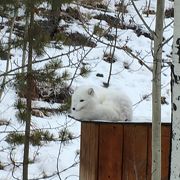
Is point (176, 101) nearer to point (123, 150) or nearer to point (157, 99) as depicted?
point (157, 99)

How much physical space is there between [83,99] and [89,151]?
1.40ft

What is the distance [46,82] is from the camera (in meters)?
4.87

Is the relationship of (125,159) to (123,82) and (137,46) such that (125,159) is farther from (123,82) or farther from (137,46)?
(137,46)

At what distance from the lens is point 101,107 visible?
12.8ft

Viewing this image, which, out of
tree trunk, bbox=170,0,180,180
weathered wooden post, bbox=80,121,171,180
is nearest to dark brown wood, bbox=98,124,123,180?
weathered wooden post, bbox=80,121,171,180

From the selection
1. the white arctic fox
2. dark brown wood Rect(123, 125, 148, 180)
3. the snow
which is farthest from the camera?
the snow

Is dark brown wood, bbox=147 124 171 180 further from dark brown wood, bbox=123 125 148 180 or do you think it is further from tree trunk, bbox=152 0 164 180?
tree trunk, bbox=152 0 164 180

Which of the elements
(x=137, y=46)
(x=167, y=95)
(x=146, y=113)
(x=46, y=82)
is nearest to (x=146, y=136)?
(x=46, y=82)

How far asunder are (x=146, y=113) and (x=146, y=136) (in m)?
5.45

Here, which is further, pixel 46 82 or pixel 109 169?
pixel 46 82

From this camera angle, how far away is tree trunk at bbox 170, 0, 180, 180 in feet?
6.44

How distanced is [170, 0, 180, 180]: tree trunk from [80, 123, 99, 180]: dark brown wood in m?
1.70

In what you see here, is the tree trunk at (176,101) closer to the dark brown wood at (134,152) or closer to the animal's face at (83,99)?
the dark brown wood at (134,152)

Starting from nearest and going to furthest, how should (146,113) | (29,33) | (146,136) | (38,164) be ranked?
(146,136)
(29,33)
(38,164)
(146,113)
